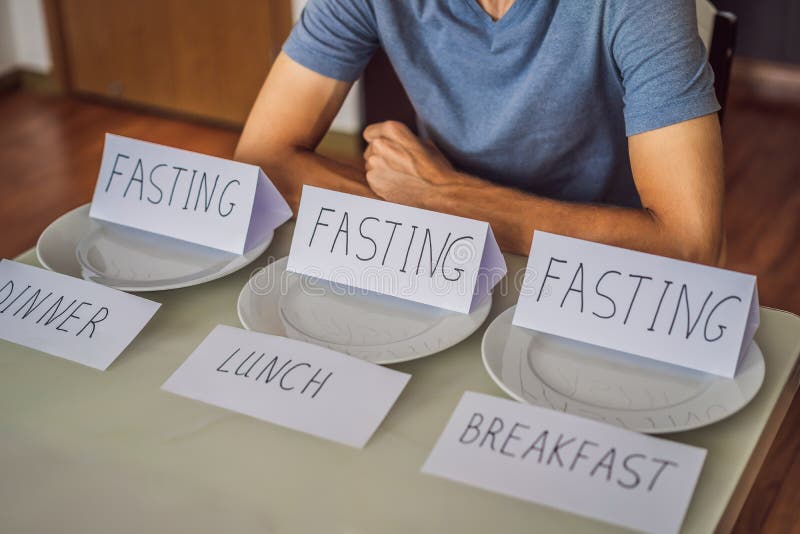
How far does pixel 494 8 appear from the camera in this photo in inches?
47.1

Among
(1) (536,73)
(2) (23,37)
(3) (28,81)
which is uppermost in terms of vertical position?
(1) (536,73)

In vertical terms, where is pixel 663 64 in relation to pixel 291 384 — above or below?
above

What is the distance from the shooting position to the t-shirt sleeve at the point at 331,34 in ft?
4.10

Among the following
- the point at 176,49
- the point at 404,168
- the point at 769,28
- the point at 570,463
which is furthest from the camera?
the point at 769,28

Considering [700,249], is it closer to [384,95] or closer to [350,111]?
[384,95]

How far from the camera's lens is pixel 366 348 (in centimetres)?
80

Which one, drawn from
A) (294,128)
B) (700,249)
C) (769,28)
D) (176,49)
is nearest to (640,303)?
(700,249)

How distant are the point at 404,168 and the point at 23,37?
2.69m

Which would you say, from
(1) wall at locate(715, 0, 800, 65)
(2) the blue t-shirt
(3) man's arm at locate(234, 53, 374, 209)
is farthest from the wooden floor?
(3) man's arm at locate(234, 53, 374, 209)

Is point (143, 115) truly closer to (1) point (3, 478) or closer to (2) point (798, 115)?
(2) point (798, 115)

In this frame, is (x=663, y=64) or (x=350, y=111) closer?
(x=663, y=64)

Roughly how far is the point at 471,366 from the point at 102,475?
0.31 m

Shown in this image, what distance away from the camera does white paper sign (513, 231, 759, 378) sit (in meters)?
0.74

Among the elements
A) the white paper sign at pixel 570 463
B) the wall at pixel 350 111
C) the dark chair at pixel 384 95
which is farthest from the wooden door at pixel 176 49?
the white paper sign at pixel 570 463
